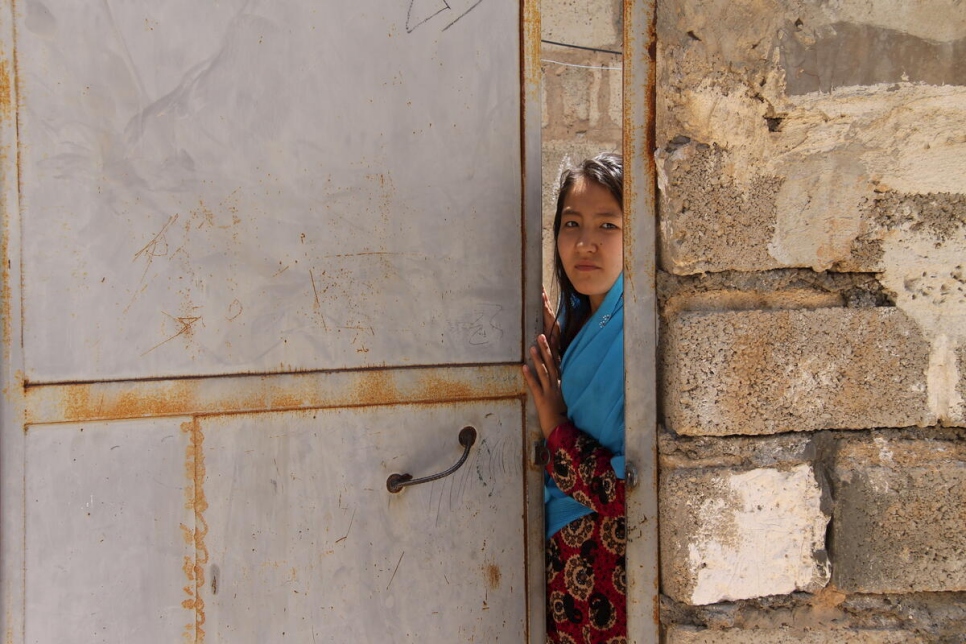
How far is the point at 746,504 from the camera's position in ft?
4.69

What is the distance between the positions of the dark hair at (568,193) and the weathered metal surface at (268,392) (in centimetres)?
31

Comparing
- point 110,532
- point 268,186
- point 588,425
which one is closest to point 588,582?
point 588,425

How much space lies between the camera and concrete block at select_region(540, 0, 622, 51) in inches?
163

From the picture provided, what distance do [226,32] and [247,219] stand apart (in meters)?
0.37

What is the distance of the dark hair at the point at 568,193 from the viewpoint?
1.96 m

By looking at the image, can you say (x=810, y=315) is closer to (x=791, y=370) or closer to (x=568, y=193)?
(x=791, y=370)

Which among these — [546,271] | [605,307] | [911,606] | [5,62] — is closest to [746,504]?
[911,606]

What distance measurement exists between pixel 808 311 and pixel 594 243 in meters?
0.63

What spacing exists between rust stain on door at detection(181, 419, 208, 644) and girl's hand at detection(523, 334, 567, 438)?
723mm

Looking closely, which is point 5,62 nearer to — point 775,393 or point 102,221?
point 102,221

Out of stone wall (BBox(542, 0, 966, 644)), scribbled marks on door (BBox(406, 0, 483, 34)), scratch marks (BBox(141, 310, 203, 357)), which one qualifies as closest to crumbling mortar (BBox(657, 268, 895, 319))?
stone wall (BBox(542, 0, 966, 644))

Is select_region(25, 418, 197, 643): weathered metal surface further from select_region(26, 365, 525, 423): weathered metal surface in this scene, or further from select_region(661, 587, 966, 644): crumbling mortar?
select_region(661, 587, 966, 644): crumbling mortar

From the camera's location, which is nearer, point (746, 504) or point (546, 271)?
point (746, 504)

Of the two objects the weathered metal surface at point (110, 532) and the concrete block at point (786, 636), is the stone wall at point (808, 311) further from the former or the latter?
the weathered metal surface at point (110, 532)
